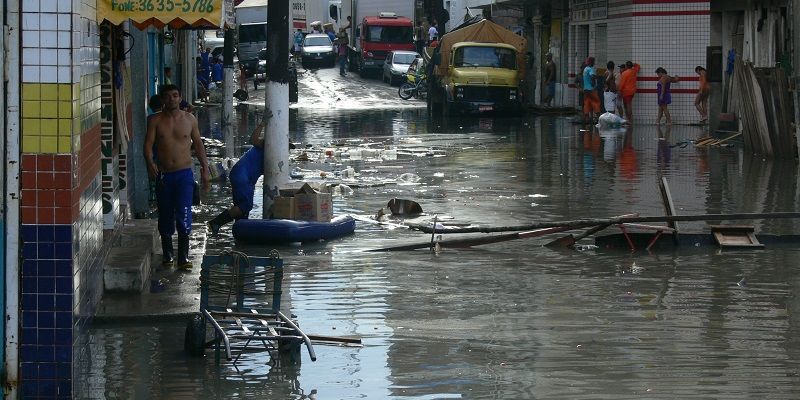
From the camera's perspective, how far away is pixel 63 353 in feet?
23.2

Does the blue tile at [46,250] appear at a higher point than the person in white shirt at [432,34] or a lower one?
lower

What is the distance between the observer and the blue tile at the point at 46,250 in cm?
701

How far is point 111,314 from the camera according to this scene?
9.50 m

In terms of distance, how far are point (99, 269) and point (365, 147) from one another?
17.8 m

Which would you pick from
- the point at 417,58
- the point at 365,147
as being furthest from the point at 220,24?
the point at 417,58

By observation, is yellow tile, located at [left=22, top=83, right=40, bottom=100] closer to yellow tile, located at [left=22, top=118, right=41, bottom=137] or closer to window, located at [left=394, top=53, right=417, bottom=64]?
yellow tile, located at [left=22, top=118, right=41, bottom=137]

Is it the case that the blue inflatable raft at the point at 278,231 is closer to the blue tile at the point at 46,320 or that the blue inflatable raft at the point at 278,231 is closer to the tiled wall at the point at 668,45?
the blue tile at the point at 46,320

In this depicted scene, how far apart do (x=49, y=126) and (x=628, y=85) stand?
28.3 meters

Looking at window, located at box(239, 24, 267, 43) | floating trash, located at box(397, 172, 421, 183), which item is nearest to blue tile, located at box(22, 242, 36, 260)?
floating trash, located at box(397, 172, 421, 183)

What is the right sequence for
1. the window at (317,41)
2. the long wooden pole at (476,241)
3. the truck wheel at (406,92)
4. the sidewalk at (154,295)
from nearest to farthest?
the sidewalk at (154,295)
the long wooden pole at (476,241)
the truck wheel at (406,92)
the window at (317,41)

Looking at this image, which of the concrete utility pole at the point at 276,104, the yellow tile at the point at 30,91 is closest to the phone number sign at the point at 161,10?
the yellow tile at the point at 30,91

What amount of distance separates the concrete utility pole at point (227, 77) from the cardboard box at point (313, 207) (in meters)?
14.0

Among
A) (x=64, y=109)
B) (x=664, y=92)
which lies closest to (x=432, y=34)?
(x=664, y=92)

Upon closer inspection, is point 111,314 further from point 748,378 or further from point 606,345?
point 748,378
